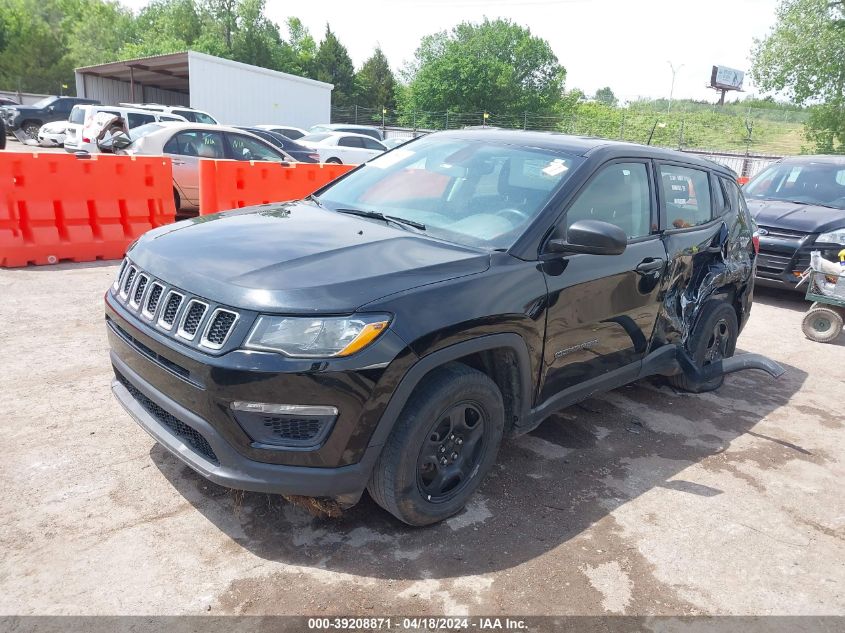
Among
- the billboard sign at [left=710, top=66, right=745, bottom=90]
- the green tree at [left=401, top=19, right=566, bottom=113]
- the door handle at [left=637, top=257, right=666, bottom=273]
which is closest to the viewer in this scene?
the door handle at [left=637, top=257, right=666, bottom=273]

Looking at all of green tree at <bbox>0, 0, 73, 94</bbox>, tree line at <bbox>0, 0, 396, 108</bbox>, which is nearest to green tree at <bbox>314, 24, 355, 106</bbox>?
tree line at <bbox>0, 0, 396, 108</bbox>

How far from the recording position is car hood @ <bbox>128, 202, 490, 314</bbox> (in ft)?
8.31

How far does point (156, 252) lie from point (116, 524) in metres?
1.22

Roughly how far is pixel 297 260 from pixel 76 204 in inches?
219

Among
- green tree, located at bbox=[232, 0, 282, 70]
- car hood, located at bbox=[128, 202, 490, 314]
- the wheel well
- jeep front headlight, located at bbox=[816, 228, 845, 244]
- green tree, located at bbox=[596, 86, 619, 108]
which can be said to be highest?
green tree, located at bbox=[232, 0, 282, 70]

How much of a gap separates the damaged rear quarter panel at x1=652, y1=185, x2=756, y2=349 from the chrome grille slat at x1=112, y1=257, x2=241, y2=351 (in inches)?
110

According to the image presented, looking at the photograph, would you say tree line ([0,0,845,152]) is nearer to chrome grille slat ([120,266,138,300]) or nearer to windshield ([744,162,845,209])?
windshield ([744,162,845,209])

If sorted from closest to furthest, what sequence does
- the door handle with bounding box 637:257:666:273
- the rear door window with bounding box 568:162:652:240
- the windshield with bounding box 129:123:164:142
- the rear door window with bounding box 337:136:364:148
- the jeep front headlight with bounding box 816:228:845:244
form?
the rear door window with bounding box 568:162:652:240 → the door handle with bounding box 637:257:666:273 → the jeep front headlight with bounding box 816:228:845:244 → the windshield with bounding box 129:123:164:142 → the rear door window with bounding box 337:136:364:148

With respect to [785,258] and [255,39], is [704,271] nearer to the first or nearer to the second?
[785,258]

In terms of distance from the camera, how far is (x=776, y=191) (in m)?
9.21

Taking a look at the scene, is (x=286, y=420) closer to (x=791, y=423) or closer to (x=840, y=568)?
(x=840, y=568)

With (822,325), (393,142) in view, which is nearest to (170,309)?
(822,325)

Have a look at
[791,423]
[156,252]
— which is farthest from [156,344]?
[791,423]

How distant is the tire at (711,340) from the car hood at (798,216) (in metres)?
3.60
